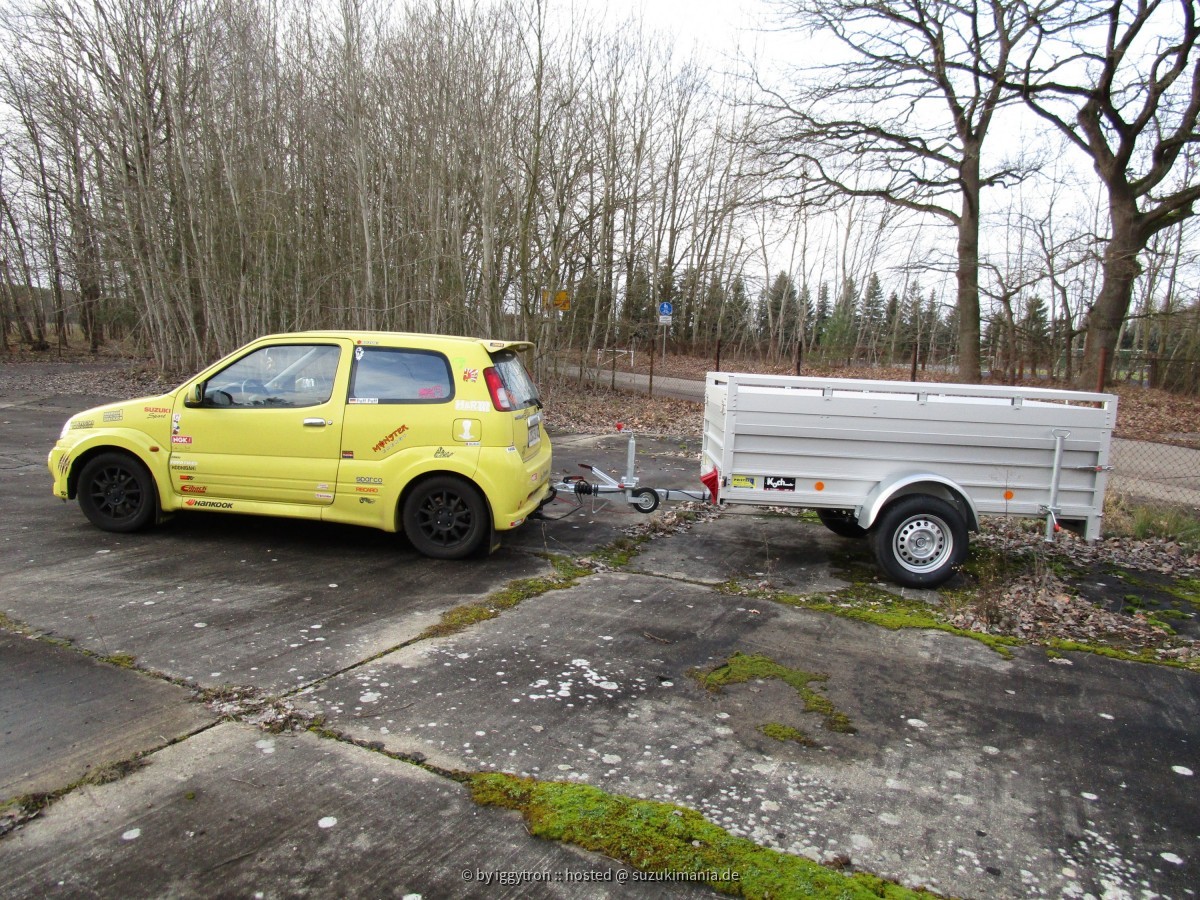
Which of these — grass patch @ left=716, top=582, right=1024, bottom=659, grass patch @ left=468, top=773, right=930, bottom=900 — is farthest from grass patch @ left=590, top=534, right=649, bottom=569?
grass patch @ left=468, top=773, right=930, bottom=900

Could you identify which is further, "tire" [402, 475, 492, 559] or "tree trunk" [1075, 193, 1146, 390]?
"tree trunk" [1075, 193, 1146, 390]

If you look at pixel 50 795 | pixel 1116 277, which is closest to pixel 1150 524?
pixel 50 795

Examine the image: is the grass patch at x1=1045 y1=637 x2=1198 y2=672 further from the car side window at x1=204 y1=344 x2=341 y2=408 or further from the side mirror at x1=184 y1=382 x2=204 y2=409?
the side mirror at x1=184 y1=382 x2=204 y2=409

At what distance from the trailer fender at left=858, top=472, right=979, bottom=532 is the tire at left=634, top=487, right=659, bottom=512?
71.5 inches

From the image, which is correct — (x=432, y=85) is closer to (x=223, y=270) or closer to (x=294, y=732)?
(x=223, y=270)

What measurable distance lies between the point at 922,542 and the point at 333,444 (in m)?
4.78

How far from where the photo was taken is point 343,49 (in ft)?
57.1

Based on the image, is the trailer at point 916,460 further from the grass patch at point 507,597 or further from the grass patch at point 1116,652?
the grass patch at point 507,597

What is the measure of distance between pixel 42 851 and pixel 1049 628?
Answer: 575 centimetres

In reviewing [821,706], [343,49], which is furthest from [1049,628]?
[343,49]

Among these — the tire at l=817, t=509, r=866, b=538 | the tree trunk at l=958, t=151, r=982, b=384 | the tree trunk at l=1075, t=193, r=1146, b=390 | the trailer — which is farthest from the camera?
the tree trunk at l=958, t=151, r=982, b=384

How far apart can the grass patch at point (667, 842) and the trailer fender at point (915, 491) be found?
12.0ft

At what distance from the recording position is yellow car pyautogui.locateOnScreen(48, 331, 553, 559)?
641 centimetres

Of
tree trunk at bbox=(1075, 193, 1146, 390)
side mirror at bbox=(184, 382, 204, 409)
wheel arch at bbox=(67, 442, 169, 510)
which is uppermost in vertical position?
tree trunk at bbox=(1075, 193, 1146, 390)
